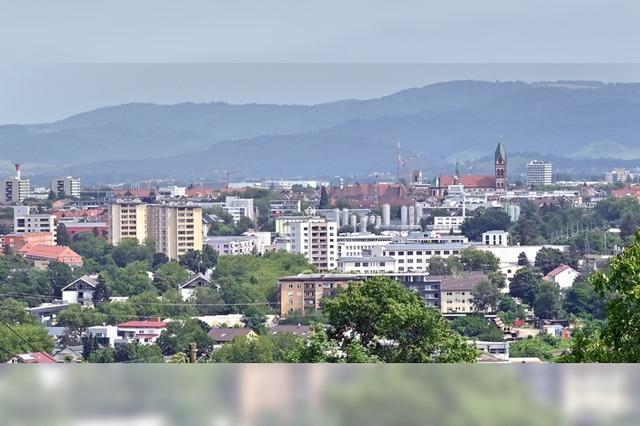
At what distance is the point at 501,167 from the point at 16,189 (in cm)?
212

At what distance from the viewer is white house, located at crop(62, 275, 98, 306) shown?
4363 millimetres

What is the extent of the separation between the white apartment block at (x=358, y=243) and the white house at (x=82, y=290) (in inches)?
39.3

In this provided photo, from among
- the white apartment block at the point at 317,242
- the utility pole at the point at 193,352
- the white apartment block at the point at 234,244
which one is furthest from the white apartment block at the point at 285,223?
the utility pole at the point at 193,352

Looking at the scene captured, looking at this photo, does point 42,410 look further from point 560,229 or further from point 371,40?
point 560,229

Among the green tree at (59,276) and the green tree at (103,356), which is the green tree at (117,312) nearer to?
the green tree at (103,356)

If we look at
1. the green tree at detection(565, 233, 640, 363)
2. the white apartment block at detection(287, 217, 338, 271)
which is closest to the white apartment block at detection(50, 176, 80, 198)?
the white apartment block at detection(287, 217, 338, 271)

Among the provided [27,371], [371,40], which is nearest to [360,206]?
[371,40]

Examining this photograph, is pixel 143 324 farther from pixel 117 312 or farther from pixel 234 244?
pixel 234 244

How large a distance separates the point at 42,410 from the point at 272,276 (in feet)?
11.2

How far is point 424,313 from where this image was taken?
3322 millimetres

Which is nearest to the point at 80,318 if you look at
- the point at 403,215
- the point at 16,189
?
the point at 16,189

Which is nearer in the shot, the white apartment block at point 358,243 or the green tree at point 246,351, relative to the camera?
the green tree at point 246,351

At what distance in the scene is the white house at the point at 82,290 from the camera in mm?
4363

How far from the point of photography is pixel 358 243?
448cm
